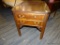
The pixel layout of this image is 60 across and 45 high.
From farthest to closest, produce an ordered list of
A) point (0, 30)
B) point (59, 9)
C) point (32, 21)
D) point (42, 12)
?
point (59, 9), point (0, 30), point (32, 21), point (42, 12)

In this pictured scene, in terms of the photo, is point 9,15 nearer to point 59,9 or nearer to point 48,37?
point 48,37

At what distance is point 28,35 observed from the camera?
1669 mm

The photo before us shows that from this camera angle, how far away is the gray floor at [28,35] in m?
1.53

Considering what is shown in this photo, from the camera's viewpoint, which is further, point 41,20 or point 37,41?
point 37,41

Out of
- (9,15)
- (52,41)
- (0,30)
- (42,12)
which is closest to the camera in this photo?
(42,12)

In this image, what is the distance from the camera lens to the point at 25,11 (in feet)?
4.31

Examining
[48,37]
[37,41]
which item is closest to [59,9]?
[48,37]

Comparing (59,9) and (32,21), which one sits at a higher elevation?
(32,21)

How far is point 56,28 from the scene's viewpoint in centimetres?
184

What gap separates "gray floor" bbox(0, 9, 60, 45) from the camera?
5.01ft

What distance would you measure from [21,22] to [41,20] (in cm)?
30

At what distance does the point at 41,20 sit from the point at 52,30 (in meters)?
0.54

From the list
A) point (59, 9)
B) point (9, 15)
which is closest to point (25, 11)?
point (9, 15)

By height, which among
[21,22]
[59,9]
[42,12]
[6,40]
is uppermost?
[42,12]
